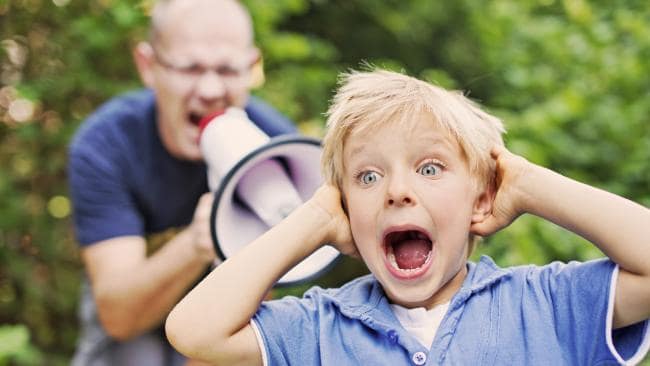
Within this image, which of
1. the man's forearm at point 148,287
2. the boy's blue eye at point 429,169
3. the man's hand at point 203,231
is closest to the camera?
the boy's blue eye at point 429,169

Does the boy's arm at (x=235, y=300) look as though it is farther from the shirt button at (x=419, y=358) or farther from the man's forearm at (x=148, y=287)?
the man's forearm at (x=148, y=287)

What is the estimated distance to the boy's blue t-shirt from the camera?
178cm

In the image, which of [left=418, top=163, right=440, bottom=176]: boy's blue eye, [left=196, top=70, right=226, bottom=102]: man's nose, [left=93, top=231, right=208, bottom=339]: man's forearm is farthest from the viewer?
[left=196, top=70, right=226, bottom=102]: man's nose

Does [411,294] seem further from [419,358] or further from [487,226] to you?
[487,226]

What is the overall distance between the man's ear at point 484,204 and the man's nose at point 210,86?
56.0 inches

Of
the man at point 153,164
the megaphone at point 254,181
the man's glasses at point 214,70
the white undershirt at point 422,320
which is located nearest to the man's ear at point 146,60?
the man at point 153,164

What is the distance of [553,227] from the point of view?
136 inches

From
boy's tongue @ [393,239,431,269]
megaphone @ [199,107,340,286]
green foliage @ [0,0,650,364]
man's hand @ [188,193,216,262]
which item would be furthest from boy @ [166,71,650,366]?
green foliage @ [0,0,650,364]

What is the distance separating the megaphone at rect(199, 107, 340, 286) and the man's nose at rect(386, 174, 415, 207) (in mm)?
560

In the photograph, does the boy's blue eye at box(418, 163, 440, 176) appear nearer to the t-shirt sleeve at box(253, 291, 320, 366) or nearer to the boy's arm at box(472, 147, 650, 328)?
the boy's arm at box(472, 147, 650, 328)

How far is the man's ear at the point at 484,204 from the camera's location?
75.8 inches

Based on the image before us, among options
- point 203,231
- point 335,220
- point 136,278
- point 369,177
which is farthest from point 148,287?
point 369,177

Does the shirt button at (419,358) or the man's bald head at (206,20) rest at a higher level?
the shirt button at (419,358)

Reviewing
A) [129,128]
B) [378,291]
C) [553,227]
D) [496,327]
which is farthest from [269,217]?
[553,227]
